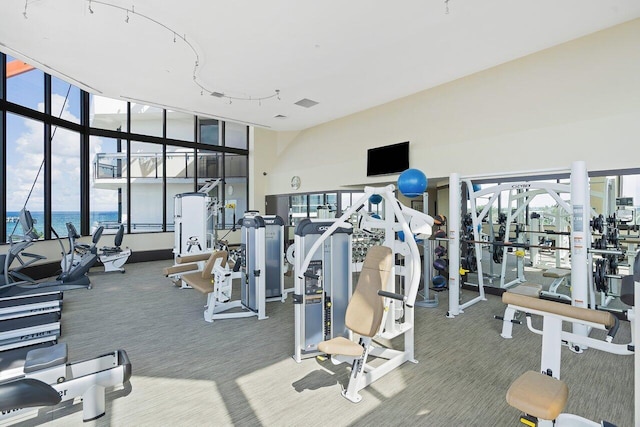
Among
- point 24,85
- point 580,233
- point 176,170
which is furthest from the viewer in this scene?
point 176,170

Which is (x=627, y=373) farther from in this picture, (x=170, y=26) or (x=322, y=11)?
(x=170, y=26)

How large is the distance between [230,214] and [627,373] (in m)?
9.57

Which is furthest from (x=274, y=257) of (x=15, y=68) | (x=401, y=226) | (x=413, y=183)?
(x=15, y=68)

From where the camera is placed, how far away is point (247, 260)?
14.6 feet

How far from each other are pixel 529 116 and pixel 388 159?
2.75 m

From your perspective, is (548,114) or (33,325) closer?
(33,325)

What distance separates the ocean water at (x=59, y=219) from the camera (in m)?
5.75

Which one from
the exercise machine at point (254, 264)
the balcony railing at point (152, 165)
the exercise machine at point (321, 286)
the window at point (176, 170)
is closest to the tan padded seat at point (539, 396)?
the exercise machine at point (321, 286)

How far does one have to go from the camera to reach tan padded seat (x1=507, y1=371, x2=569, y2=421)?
1494 mm

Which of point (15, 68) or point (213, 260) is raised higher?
point (15, 68)

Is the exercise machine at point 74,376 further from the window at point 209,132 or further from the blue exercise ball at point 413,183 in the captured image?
the window at point 209,132

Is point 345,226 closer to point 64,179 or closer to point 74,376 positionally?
point 74,376

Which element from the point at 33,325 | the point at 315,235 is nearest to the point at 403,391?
the point at 315,235

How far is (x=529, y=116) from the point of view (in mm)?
5000
